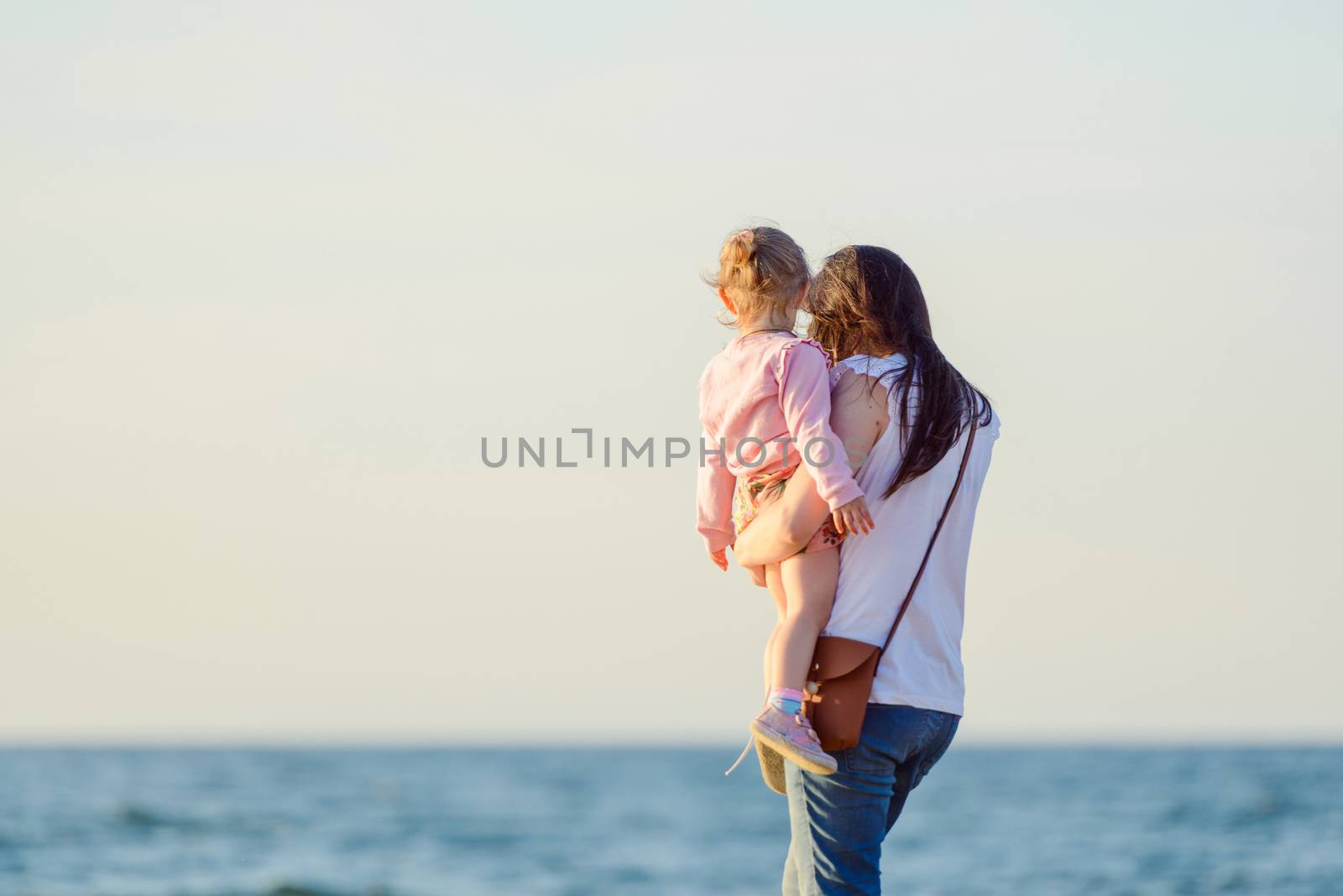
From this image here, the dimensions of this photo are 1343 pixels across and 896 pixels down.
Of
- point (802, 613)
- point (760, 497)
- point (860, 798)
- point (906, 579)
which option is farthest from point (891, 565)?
point (860, 798)

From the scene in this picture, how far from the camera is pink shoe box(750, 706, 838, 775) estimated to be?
2803mm

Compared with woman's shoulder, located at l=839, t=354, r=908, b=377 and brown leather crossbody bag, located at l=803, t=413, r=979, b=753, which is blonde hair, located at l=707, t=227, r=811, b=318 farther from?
brown leather crossbody bag, located at l=803, t=413, r=979, b=753

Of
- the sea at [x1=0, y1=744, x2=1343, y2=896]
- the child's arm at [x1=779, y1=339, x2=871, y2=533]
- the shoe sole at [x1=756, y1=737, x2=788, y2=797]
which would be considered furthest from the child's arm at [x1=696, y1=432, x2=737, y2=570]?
the sea at [x1=0, y1=744, x2=1343, y2=896]

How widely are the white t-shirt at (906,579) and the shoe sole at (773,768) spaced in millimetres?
326

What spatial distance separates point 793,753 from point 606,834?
27.8m

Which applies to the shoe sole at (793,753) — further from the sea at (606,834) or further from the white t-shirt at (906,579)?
the sea at (606,834)

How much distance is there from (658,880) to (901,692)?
20.4m

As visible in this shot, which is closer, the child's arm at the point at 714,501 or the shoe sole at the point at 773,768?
the shoe sole at the point at 773,768

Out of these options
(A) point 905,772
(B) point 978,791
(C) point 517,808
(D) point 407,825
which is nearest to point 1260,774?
(B) point 978,791

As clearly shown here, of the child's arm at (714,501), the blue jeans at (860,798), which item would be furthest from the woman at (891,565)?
the child's arm at (714,501)

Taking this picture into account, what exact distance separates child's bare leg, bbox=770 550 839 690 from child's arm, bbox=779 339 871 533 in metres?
0.12

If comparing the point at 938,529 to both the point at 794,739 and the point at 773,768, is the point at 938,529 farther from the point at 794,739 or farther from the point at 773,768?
the point at 773,768

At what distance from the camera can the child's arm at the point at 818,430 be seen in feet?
9.13

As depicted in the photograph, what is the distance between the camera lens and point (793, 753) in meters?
2.81
